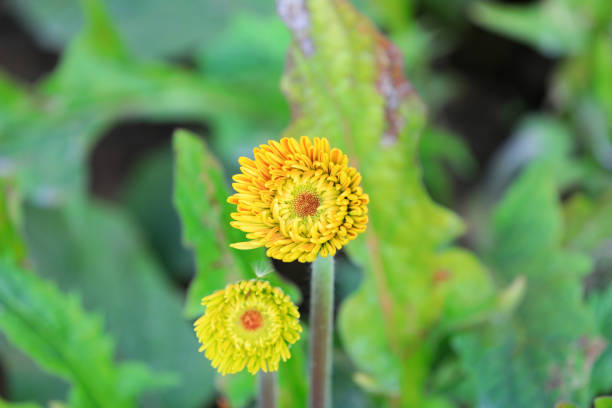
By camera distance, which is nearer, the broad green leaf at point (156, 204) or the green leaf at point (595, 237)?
the green leaf at point (595, 237)

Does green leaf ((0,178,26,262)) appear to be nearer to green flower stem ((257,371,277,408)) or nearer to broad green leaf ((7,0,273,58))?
green flower stem ((257,371,277,408))

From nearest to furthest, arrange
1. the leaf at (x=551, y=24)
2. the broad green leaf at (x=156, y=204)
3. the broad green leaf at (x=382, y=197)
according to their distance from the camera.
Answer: the broad green leaf at (x=382, y=197)
the leaf at (x=551, y=24)
the broad green leaf at (x=156, y=204)

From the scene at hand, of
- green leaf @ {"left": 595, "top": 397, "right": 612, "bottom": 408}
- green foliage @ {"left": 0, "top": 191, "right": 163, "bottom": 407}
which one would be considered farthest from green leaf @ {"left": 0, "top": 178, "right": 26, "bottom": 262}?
green leaf @ {"left": 595, "top": 397, "right": 612, "bottom": 408}

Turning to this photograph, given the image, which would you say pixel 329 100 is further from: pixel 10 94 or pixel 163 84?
pixel 10 94

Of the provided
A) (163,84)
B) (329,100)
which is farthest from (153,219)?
(329,100)

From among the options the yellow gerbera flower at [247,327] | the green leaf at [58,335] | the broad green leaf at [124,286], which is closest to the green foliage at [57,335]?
the green leaf at [58,335]

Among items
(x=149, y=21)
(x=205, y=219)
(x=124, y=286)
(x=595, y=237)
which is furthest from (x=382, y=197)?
(x=149, y=21)

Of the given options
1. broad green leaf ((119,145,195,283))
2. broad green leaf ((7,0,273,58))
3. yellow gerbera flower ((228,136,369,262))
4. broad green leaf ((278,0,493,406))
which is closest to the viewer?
yellow gerbera flower ((228,136,369,262))

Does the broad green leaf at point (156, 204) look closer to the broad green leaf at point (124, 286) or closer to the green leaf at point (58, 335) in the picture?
the broad green leaf at point (124, 286)
